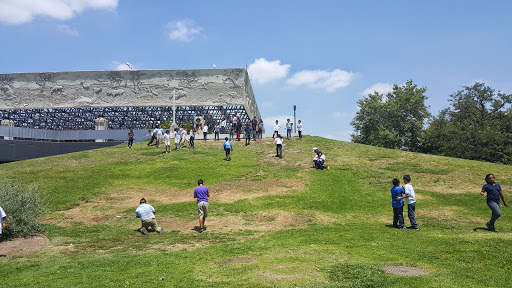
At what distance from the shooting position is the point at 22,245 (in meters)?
11.9

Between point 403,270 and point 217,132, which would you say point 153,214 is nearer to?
point 403,270

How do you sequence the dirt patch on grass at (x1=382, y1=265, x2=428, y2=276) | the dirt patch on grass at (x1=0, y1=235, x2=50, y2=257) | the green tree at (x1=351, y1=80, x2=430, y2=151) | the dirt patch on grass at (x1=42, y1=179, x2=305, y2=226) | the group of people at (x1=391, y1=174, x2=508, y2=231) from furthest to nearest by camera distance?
the green tree at (x1=351, y1=80, x2=430, y2=151) → the dirt patch on grass at (x1=42, y1=179, x2=305, y2=226) → the group of people at (x1=391, y1=174, x2=508, y2=231) → the dirt patch on grass at (x1=0, y1=235, x2=50, y2=257) → the dirt patch on grass at (x1=382, y1=265, x2=428, y2=276)

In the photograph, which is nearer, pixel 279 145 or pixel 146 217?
pixel 146 217

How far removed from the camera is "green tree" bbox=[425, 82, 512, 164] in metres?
47.8

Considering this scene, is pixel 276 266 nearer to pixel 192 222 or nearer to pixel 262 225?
pixel 262 225

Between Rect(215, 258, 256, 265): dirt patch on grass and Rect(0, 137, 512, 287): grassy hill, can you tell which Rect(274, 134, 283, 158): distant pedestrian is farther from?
Rect(215, 258, 256, 265): dirt patch on grass

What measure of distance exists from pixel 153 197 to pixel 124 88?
4671 cm

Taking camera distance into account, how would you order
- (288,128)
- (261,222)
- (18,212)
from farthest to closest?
1. (288,128)
2. (261,222)
3. (18,212)

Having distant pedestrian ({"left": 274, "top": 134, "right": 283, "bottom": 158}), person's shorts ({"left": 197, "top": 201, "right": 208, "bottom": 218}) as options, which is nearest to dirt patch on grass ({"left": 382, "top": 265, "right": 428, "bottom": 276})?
person's shorts ({"left": 197, "top": 201, "right": 208, "bottom": 218})

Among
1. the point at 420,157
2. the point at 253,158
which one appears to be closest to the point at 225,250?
the point at 253,158

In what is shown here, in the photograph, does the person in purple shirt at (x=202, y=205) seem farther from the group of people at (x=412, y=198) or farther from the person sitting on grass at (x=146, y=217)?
the group of people at (x=412, y=198)

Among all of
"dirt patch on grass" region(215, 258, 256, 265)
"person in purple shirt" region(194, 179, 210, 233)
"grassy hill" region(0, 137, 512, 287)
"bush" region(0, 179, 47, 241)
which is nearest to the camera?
"grassy hill" region(0, 137, 512, 287)

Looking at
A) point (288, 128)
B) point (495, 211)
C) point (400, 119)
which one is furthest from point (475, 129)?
point (495, 211)

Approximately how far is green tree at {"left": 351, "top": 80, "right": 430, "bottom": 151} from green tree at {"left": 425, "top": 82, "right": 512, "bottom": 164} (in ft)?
8.77
